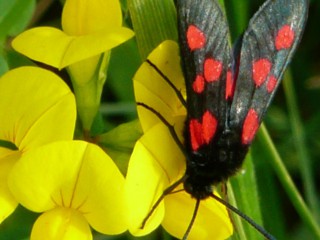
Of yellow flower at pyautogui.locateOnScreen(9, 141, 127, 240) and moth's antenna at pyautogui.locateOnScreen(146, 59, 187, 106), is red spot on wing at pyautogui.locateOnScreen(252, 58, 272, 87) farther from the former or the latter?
yellow flower at pyautogui.locateOnScreen(9, 141, 127, 240)

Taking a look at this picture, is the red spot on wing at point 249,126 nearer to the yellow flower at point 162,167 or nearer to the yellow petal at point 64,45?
the yellow flower at point 162,167

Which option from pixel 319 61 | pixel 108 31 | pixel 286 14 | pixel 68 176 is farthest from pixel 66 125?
pixel 319 61

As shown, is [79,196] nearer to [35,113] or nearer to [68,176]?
[68,176]

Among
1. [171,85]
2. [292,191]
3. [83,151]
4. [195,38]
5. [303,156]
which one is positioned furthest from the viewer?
[303,156]

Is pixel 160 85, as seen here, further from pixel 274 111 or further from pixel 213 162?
pixel 274 111

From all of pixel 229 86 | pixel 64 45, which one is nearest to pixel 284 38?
pixel 229 86

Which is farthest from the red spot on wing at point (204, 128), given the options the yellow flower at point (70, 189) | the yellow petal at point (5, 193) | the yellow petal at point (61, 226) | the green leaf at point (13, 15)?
the green leaf at point (13, 15)
